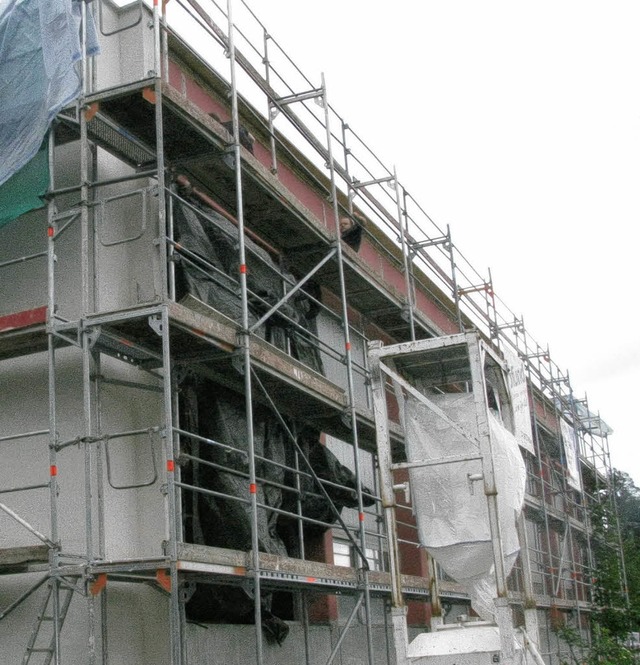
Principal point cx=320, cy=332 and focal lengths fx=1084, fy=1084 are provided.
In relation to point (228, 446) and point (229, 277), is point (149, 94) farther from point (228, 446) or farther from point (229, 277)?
point (228, 446)

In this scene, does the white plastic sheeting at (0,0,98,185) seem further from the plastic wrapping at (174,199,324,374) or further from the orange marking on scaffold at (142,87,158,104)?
the plastic wrapping at (174,199,324,374)

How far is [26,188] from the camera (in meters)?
9.56

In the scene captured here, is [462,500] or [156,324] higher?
[156,324]

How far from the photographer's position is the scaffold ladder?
8.16 meters

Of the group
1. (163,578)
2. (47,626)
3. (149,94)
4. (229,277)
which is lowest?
(47,626)

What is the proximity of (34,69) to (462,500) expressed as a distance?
5.30 m

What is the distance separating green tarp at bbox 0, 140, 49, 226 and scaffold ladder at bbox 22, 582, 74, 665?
3.25 metres

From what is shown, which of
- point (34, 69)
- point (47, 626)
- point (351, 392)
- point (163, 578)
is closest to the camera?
point (163, 578)

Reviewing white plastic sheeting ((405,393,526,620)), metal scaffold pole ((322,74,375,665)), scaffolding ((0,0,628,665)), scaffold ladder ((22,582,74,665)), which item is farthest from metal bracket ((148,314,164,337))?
metal scaffold pole ((322,74,375,665))

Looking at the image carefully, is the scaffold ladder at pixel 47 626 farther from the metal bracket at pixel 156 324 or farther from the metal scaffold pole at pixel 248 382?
the metal bracket at pixel 156 324

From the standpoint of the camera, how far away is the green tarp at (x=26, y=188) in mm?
9484

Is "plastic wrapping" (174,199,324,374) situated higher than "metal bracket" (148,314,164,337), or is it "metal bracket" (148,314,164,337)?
"plastic wrapping" (174,199,324,374)

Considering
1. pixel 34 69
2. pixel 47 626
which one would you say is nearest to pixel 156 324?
pixel 47 626

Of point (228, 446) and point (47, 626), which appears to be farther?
point (228, 446)
